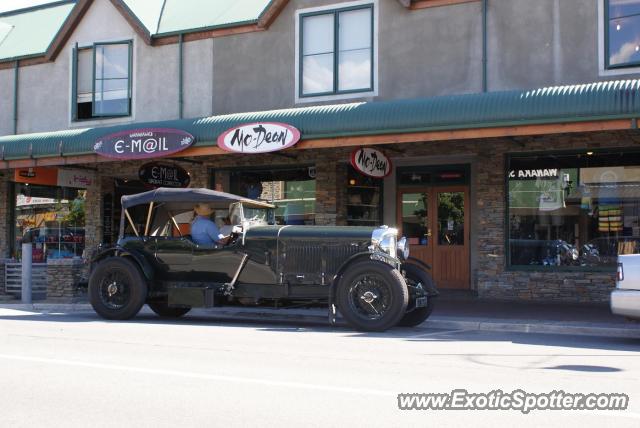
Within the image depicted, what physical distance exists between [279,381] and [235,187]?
40.8ft

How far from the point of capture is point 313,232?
11.6m

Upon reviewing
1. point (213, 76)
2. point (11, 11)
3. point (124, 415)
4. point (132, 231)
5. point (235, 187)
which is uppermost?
point (11, 11)

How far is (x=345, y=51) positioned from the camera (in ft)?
55.7

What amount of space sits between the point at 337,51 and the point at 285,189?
138 inches

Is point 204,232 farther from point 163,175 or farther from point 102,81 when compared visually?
point 102,81

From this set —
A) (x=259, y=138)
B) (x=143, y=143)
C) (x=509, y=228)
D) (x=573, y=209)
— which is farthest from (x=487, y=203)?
(x=143, y=143)

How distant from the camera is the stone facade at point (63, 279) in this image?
54.3 ft

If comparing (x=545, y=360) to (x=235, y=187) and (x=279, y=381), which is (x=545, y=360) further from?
(x=235, y=187)

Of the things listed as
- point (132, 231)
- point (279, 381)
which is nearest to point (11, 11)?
point (132, 231)

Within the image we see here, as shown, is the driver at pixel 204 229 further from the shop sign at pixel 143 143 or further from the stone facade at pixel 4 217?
the stone facade at pixel 4 217

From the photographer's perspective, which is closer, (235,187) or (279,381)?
(279,381)

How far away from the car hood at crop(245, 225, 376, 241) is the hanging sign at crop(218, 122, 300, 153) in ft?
10.3

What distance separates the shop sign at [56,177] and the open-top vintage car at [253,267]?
7.20m

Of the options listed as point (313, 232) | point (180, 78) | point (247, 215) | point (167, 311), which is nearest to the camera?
point (313, 232)
